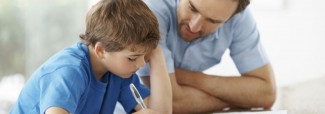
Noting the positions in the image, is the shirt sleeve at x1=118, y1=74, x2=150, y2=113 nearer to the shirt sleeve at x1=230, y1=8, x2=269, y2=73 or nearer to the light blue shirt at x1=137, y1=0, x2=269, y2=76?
the light blue shirt at x1=137, y1=0, x2=269, y2=76

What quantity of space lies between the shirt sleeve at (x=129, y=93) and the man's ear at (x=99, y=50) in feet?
0.48

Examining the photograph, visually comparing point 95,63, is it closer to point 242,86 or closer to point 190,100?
point 190,100

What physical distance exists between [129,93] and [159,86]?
8cm

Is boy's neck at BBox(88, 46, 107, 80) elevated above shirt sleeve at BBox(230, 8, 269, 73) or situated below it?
above

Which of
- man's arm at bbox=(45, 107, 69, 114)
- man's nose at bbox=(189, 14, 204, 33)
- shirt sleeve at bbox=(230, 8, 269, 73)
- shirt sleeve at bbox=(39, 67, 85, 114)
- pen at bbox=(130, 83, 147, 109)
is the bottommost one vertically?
shirt sleeve at bbox=(230, 8, 269, 73)

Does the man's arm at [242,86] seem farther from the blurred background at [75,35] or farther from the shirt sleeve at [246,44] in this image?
the blurred background at [75,35]

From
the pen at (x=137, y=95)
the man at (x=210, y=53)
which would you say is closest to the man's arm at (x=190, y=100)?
the man at (x=210, y=53)

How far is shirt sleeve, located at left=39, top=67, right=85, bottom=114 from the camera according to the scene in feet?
3.65

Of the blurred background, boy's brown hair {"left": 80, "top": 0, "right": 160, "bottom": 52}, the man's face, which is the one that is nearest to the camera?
boy's brown hair {"left": 80, "top": 0, "right": 160, "bottom": 52}

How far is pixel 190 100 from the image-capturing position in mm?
1598

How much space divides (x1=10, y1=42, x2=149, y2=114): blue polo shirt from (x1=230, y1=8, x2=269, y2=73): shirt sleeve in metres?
0.40

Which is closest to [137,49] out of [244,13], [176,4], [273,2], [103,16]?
[103,16]

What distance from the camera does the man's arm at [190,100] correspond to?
1569 millimetres

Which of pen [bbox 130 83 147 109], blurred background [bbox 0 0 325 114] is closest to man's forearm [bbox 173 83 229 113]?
pen [bbox 130 83 147 109]
